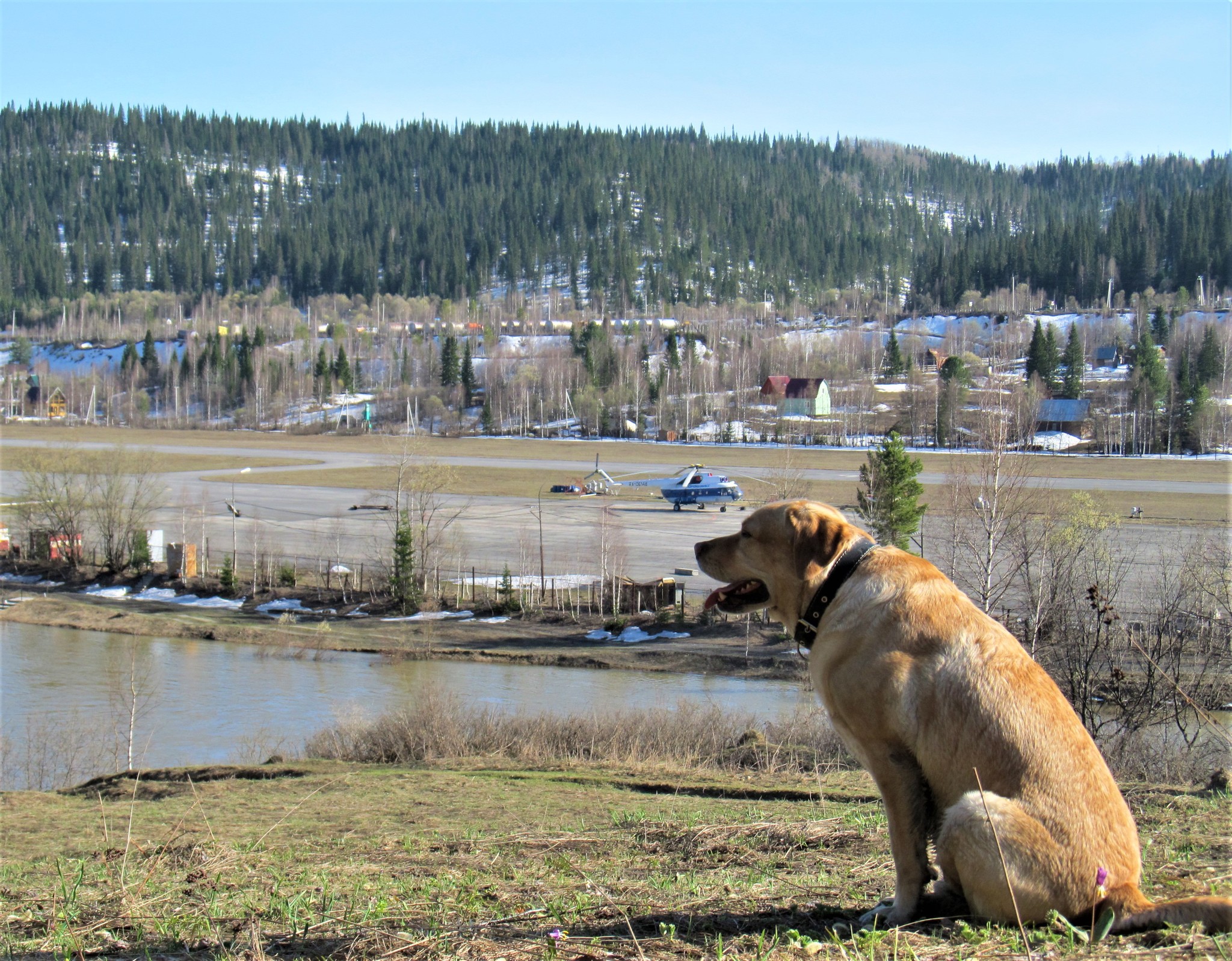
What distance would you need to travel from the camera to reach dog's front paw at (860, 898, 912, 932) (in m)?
3.91

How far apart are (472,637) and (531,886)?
31.3 meters

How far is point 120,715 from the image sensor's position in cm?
2489

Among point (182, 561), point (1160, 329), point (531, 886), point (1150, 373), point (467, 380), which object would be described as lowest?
point (182, 561)

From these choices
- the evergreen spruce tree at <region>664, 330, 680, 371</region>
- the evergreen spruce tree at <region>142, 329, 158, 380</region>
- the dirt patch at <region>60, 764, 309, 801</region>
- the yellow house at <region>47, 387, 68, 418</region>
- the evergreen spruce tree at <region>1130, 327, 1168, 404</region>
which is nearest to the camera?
the dirt patch at <region>60, 764, 309, 801</region>

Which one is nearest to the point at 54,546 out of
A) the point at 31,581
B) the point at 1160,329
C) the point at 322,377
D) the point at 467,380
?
the point at 31,581

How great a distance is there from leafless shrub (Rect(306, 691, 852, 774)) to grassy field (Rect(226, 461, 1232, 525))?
29314 millimetres

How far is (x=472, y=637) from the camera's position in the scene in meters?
36.0

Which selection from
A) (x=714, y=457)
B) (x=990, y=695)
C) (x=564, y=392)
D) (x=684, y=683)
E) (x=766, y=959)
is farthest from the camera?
(x=564, y=392)

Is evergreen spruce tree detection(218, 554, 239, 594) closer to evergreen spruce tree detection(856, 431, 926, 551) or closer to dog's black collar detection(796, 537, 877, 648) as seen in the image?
evergreen spruce tree detection(856, 431, 926, 551)

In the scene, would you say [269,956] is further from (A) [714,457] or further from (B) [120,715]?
(A) [714,457]

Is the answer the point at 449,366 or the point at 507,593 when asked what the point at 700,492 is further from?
the point at 449,366

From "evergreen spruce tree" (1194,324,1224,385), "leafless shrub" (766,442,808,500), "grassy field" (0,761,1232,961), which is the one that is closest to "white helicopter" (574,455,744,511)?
"leafless shrub" (766,442,808,500)

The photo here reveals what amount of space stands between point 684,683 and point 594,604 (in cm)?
931

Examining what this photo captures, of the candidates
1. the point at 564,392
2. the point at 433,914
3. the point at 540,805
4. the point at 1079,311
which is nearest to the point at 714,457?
the point at 564,392
